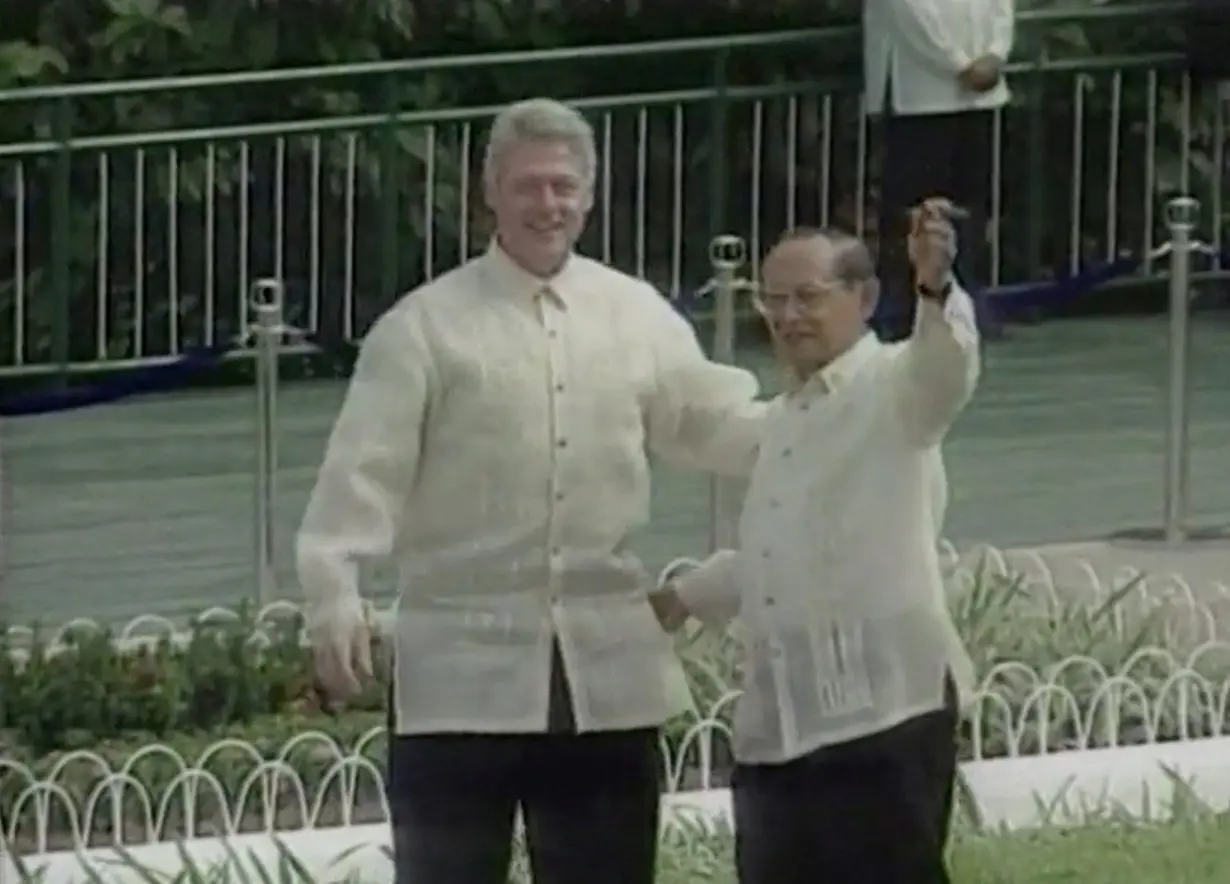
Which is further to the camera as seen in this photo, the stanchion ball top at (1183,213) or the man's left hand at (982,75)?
the stanchion ball top at (1183,213)

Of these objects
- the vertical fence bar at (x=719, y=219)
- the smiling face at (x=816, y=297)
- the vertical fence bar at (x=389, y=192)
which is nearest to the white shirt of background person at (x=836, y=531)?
the smiling face at (x=816, y=297)

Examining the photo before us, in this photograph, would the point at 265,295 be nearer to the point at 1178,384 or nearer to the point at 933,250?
the point at 1178,384

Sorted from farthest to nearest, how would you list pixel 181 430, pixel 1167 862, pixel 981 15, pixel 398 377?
pixel 181 430 < pixel 981 15 < pixel 1167 862 < pixel 398 377

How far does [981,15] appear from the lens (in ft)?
19.8

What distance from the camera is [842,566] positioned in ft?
12.7

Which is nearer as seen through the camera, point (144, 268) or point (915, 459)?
point (915, 459)

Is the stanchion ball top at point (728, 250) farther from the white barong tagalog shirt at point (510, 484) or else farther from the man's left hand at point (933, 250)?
A: the man's left hand at point (933, 250)

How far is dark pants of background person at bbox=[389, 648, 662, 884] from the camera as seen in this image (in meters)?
3.94

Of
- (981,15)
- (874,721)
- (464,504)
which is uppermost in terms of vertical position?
(981,15)

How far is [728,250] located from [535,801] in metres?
3.45

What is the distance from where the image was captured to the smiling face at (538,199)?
3.84 m

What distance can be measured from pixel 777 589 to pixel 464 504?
378mm

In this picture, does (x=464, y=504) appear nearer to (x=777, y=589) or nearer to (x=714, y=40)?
(x=777, y=589)

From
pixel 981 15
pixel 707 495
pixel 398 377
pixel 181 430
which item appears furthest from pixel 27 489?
pixel 398 377
